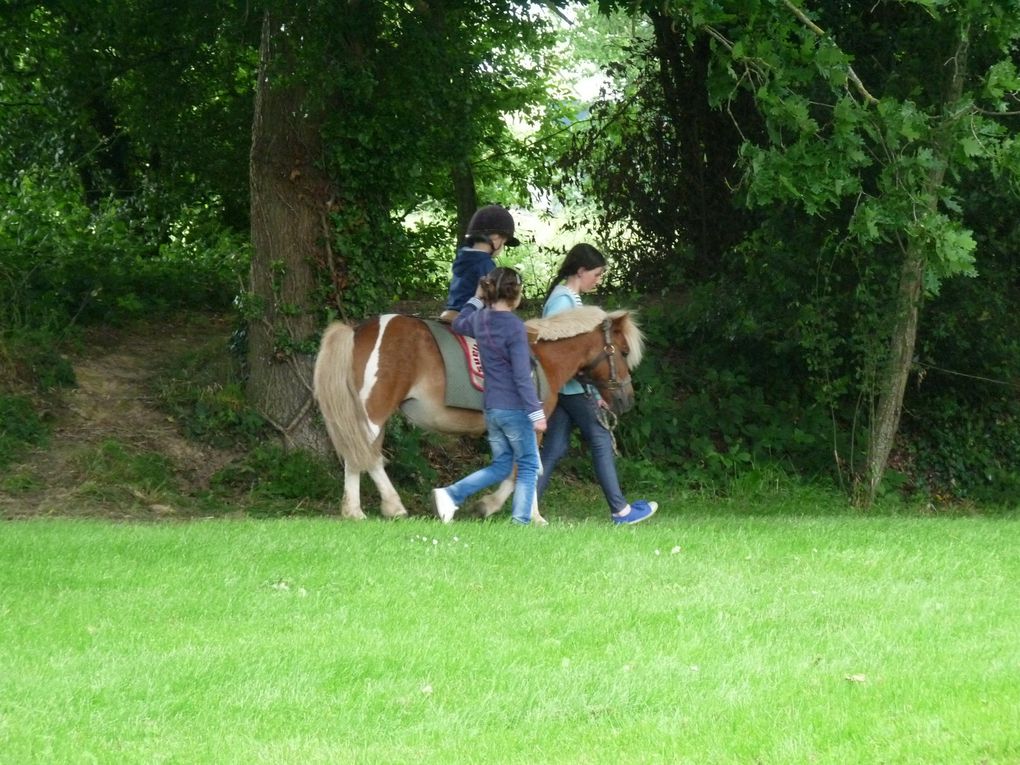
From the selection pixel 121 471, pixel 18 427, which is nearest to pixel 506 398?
pixel 121 471

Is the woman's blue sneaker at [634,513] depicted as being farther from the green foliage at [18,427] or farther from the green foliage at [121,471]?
the green foliage at [18,427]

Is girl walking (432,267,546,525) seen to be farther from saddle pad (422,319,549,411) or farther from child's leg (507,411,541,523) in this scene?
saddle pad (422,319,549,411)

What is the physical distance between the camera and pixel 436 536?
939 centimetres

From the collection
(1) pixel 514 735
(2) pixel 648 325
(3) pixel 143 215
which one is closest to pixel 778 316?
(2) pixel 648 325

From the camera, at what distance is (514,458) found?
10617 mm

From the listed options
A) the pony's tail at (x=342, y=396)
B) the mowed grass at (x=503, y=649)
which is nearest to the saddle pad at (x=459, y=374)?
the pony's tail at (x=342, y=396)

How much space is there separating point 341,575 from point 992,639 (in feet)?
11.6

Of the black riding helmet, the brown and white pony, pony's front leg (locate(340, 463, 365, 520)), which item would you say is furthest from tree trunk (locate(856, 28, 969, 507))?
pony's front leg (locate(340, 463, 365, 520))

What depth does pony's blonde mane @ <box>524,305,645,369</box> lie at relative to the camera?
1120 centimetres

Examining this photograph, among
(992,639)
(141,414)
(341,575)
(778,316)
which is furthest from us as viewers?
(778,316)

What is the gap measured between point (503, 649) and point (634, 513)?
5.23m

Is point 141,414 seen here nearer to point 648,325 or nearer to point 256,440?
point 256,440

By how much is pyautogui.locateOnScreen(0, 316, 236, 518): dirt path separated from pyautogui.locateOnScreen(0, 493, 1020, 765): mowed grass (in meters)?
3.56

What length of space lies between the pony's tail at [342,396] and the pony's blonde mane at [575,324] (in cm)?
149
